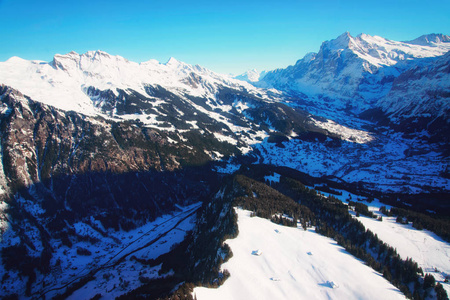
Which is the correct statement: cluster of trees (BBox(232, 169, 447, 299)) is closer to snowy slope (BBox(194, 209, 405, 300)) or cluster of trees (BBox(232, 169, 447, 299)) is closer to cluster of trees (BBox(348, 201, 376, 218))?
cluster of trees (BBox(348, 201, 376, 218))

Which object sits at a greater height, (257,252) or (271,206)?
(271,206)

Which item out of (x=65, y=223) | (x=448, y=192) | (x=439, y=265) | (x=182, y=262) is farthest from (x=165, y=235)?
(x=448, y=192)

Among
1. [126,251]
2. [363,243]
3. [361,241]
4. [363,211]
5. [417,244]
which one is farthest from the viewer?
[126,251]

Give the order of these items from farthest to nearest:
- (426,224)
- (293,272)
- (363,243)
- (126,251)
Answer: (126,251), (426,224), (363,243), (293,272)

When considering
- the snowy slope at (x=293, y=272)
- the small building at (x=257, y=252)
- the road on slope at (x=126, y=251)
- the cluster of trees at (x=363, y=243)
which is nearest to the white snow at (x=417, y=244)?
the cluster of trees at (x=363, y=243)

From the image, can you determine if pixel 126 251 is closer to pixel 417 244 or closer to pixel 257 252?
pixel 257 252

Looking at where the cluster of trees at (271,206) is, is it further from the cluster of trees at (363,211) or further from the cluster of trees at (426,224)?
the cluster of trees at (426,224)

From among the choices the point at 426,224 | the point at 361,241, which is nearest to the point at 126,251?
the point at 361,241

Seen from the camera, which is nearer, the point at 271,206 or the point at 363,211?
the point at 271,206

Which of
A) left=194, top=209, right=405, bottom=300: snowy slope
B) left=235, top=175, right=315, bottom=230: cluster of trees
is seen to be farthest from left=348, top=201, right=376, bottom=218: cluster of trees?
left=194, top=209, right=405, bottom=300: snowy slope
